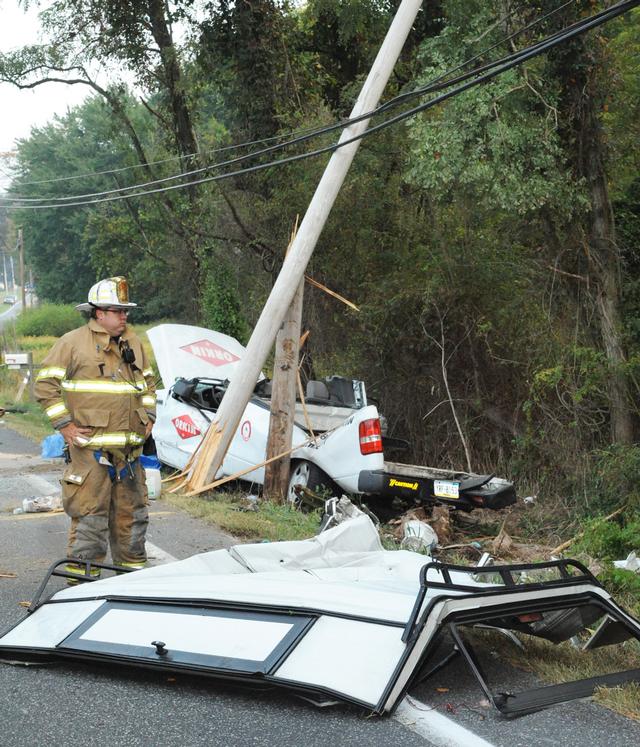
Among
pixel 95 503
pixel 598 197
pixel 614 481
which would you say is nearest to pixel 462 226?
pixel 598 197

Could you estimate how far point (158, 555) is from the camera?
7.42 m

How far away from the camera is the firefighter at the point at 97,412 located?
621 cm

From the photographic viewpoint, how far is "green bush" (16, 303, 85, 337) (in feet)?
202

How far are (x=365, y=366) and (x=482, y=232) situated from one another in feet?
8.87

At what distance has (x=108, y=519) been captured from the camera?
652 cm

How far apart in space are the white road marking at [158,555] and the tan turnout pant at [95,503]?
64cm

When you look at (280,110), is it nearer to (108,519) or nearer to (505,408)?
(505,408)

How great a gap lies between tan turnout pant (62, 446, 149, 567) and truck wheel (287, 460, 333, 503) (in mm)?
4132

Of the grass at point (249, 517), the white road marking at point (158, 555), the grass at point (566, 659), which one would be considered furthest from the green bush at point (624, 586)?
the white road marking at point (158, 555)

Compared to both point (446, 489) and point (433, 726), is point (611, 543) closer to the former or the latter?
point (446, 489)

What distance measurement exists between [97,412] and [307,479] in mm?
4619

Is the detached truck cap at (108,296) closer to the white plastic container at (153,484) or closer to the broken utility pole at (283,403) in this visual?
the white plastic container at (153,484)

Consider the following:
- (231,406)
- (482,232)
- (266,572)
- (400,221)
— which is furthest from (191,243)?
(266,572)

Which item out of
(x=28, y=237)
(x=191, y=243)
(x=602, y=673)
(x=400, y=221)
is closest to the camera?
(x=602, y=673)
